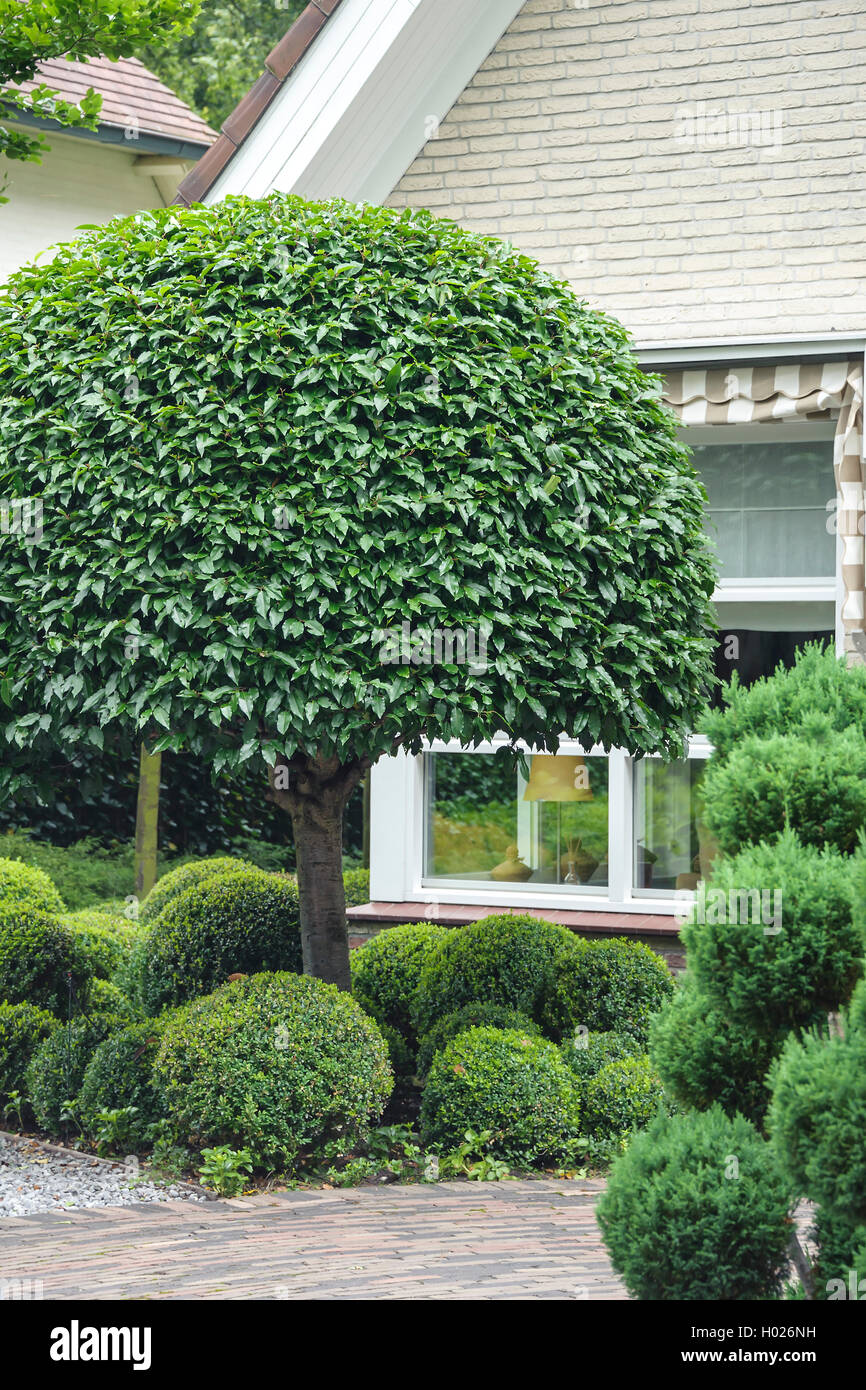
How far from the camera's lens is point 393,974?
7285mm

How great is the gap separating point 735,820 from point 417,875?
5.41m

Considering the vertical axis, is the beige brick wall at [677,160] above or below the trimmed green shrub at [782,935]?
above

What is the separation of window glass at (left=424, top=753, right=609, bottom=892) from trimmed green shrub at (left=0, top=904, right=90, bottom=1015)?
7.87 ft

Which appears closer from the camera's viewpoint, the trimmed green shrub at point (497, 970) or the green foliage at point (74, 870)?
the trimmed green shrub at point (497, 970)

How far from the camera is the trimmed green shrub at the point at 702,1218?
3.26 m

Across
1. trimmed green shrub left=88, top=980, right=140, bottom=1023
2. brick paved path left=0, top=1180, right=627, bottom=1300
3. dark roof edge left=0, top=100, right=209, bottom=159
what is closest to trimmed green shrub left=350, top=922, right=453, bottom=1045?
trimmed green shrub left=88, top=980, right=140, bottom=1023

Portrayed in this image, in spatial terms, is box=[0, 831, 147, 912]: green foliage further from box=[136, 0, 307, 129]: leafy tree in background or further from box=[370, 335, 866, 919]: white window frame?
box=[136, 0, 307, 129]: leafy tree in background

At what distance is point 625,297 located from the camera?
800cm

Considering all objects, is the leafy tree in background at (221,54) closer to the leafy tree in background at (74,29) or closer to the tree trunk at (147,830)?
the tree trunk at (147,830)

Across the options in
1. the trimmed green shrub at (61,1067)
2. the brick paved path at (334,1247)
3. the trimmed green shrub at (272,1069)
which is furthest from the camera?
the trimmed green shrub at (61,1067)

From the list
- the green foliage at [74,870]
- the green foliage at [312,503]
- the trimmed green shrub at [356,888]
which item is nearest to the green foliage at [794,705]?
the green foliage at [312,503]

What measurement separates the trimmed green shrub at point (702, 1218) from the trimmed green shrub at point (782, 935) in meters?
0.35

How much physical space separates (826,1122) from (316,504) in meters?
3.20

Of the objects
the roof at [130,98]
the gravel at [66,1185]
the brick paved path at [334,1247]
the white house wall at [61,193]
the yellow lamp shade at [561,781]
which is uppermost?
the roof at [130,98]
